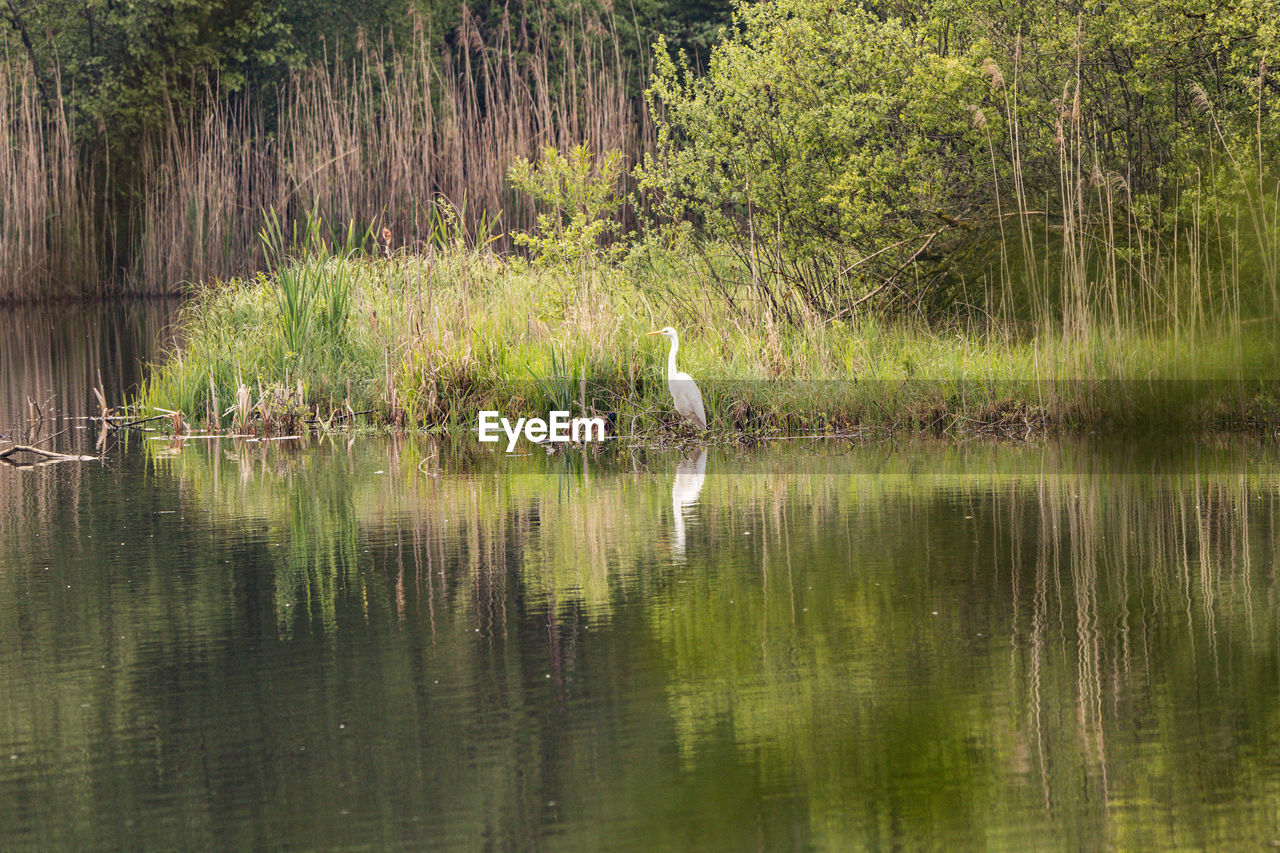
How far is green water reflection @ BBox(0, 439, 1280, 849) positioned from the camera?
392 centimetres

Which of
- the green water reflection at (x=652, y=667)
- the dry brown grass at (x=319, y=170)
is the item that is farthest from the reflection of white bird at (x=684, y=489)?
the dry brown grass at (x=319, y=170)

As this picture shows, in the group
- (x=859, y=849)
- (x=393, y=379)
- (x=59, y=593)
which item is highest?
(x=393, y=379)

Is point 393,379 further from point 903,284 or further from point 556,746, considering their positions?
point 556,746

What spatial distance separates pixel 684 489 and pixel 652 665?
12.4ft

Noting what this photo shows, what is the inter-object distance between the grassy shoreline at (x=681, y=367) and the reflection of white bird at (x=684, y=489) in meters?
1.16

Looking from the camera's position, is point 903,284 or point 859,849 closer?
point 859,849

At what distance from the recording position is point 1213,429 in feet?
36.1

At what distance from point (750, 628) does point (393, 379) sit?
722cm

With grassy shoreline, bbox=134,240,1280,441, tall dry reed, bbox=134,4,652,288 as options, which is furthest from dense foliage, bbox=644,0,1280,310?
tall dry reed, bbox=134,4,652,288

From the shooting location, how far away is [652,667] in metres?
5.16

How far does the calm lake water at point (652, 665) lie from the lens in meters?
3.92

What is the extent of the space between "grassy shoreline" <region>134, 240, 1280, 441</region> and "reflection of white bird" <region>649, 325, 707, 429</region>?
0.28 m

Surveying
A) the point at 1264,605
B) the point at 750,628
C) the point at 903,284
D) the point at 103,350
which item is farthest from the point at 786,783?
the point at 103,350

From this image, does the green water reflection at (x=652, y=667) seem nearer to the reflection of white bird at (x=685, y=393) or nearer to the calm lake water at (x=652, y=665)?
the calm lake water at (x=652, y=665)
